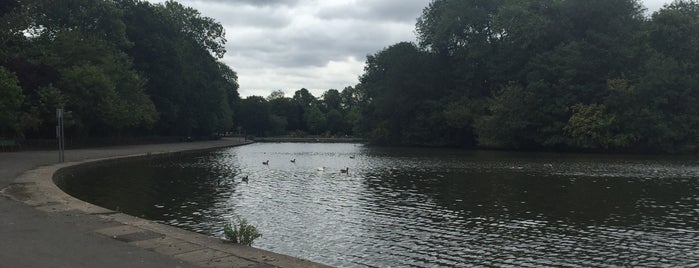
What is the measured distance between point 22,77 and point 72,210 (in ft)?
109

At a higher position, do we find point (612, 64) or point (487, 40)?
point (487, 40)

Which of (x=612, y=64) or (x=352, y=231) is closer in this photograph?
(x=352, y=231)

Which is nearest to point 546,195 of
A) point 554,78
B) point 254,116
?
point 554,78

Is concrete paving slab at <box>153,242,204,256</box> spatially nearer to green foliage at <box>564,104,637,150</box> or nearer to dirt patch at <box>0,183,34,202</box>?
dirt patch at <box>0,183,34,202</box>

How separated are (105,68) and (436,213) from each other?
40.5 m

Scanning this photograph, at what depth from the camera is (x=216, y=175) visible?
24.8 meters

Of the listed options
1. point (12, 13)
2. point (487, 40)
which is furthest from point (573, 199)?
point (487, 40)

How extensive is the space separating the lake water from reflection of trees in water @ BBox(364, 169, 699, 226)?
0.13 ft

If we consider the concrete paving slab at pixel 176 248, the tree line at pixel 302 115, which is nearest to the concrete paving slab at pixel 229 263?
the concrete paving slab at pixel 176 248

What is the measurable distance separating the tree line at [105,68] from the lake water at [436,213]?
52.8 feet

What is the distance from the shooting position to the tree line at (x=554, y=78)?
163ft

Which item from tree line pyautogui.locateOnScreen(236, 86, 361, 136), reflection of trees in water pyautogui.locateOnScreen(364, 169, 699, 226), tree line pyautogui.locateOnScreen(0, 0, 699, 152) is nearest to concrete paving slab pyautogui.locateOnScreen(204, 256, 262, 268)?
reflection of trees in water pyautogui.locateOnScreen(364, 169, 699, 226)

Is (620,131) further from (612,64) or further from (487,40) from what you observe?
(487,40)

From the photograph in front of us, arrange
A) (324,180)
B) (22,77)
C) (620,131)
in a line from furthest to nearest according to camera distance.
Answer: (620,131) → (22,77) → (324,180)
